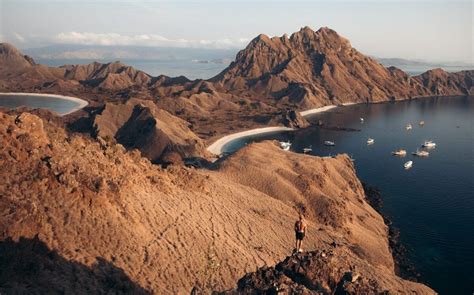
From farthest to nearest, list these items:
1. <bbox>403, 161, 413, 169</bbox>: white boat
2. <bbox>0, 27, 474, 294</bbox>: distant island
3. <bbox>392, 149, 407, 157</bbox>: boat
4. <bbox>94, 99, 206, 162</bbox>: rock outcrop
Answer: <bbox>392, 149, 407, 157</bbox>: boat → <bbox>403, 161, 413, 169</bbox>: white boat → <bbox>94, 99, 206, 162</bbox>: rock outcrop → <bbox>0, 27, 474, 294</bbox>: distant island

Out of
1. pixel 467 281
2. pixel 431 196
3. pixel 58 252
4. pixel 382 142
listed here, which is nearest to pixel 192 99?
pixel 382 142

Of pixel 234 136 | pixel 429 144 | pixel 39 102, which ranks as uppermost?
pixel 39 102

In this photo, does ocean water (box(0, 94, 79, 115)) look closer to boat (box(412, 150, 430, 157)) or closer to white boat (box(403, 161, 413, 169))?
white boat (box(403, 161, 413, 169))

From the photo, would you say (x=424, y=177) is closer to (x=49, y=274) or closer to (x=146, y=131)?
(x=146, y=131)

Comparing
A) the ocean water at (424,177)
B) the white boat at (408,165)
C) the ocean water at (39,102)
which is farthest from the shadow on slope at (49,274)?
the ocean water at (39,102)

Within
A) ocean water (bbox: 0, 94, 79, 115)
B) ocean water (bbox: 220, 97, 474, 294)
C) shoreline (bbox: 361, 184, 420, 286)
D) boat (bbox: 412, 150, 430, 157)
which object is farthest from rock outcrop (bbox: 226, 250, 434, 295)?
ocean water (bbox: 0, 94, 79, 115)

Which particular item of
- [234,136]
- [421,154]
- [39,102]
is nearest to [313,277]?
[421,154]

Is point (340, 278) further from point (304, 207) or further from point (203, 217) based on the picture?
point (304, 207)
